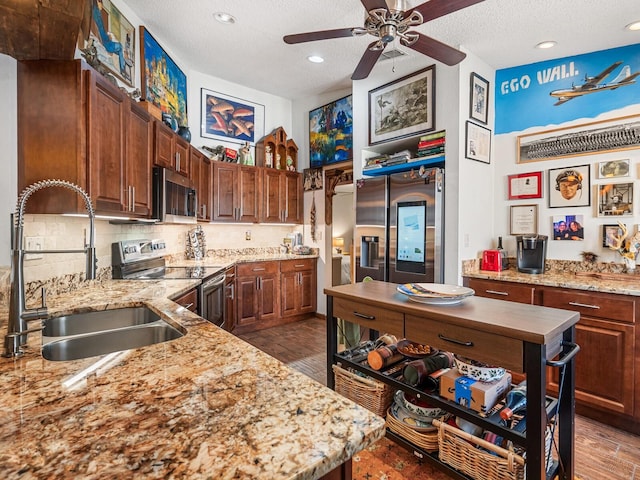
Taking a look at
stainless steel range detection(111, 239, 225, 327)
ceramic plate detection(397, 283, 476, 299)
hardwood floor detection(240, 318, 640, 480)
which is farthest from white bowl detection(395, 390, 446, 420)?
stainless steel range detection(111, 239, 225, 327)

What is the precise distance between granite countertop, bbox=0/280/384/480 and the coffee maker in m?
2.82

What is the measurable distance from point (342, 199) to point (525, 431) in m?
7.43

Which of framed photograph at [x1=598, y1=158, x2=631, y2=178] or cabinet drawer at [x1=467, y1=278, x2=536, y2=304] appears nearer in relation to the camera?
cabinet drawer at [x1=467, y1=278, x2=536, y2=304]

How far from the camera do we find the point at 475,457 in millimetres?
1554

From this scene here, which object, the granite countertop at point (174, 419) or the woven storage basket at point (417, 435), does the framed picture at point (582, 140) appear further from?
the granite countertop at point (174, 419)

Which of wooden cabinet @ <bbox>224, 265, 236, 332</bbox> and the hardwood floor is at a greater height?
wooden cabinet @ <bbox>224, 265, 236, 332</bbox>

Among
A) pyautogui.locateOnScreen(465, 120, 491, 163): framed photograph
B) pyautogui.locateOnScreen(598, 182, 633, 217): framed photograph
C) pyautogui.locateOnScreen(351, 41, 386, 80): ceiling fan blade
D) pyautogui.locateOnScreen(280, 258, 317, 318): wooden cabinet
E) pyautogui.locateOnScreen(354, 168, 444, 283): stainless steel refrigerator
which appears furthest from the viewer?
pyautogui.locateOnScreen(280, 258, 317, 318): wooden cabinet

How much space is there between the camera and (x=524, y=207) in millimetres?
3266

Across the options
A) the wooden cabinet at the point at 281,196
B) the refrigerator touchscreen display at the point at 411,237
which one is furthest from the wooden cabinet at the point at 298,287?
the refrigerator touchscreen display at the point at 411,237

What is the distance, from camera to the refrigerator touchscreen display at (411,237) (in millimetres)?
3041

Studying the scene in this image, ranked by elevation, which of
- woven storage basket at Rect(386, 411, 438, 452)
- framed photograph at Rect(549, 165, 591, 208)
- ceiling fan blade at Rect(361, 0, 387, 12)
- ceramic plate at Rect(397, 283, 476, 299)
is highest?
ceiling fan blade at Rect(361, 0, 387, 12)

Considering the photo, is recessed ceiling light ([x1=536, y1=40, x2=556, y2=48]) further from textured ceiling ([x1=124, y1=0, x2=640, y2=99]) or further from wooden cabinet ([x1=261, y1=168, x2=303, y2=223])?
wooden cabinet ([x1=261, y1=168, x2=303, y2=223])

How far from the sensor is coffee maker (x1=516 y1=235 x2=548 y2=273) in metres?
2.94

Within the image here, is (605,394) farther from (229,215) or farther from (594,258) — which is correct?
(229,215)
